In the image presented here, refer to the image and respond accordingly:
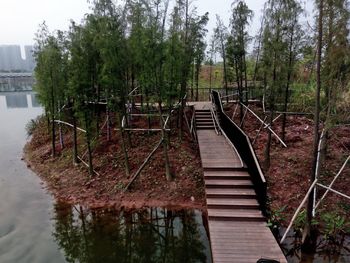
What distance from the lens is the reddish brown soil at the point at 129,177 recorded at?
11039 millimetres

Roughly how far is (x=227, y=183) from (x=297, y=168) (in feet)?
10.3

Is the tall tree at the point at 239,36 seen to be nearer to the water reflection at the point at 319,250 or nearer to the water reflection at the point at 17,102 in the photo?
the water reflection at the point at 319,250

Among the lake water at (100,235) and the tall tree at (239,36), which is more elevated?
the tall tree at (239,36)

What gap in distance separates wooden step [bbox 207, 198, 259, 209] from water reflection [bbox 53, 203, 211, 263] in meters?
0.94

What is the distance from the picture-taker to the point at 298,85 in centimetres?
1384

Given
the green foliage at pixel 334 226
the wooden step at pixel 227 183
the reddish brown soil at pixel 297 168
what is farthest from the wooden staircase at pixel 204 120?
the green foliage at pixel 334 226

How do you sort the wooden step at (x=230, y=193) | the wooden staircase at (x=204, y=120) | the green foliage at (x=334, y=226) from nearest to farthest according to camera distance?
the green foliage at (x=334, y=226) → the wooden step at (x=230, y=193) → the wooden staircase at (x=204, y=120)

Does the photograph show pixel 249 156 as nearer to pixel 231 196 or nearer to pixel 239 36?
pixel 231 196

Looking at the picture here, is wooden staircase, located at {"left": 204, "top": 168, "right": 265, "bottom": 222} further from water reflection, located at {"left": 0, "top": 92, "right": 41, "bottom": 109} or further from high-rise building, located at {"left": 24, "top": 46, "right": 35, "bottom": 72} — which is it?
water reflection, located at {"left": 0, "top": 92, "right": 41, "bottom": 109}

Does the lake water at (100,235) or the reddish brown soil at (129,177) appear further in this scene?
the reddish brown soil at (129,177)

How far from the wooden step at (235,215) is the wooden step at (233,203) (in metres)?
0.14

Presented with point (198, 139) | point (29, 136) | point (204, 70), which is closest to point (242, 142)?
point (198, 139)

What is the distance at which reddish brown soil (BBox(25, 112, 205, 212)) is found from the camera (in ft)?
36.2

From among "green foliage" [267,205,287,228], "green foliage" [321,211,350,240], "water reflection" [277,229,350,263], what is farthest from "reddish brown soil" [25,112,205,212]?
"green foliage" [321,211,350,240]
